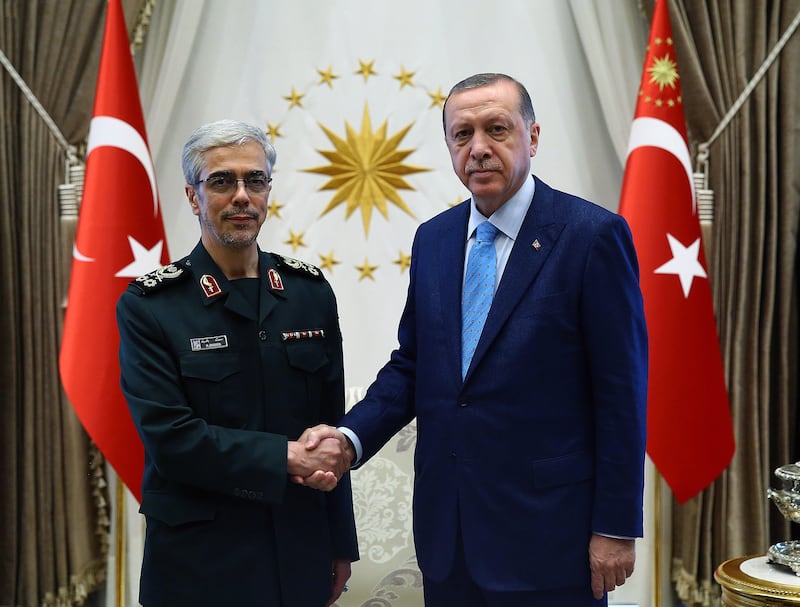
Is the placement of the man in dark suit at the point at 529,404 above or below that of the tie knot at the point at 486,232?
below

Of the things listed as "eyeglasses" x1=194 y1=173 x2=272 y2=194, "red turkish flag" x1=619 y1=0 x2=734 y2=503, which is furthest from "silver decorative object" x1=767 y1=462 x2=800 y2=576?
"eyeglasses" x1=194 y1=173 x2=272 y2=194

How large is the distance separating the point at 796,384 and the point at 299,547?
2.44 m

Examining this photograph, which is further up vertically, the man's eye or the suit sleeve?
the man's eye

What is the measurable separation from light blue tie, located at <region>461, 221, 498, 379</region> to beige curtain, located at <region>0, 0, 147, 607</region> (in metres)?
2.07

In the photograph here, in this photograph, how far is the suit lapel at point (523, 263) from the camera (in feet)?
6.61

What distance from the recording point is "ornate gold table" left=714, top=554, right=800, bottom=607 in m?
2.42

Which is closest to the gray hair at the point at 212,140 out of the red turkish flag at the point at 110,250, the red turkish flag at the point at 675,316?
the red turkish flag at the point at 110,250

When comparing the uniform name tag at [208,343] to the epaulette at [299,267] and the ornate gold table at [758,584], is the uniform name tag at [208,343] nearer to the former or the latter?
the epaulette at [299,267]

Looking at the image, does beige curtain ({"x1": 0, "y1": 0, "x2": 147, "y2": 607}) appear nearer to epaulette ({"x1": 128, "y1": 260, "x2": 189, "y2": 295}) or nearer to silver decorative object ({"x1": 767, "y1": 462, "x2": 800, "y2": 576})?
epaulette ({"x1": 128, "y1": 260, "x2": 189, "y2": 295})

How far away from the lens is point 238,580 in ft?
6.50

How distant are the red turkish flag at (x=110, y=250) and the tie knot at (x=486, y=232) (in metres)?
1.68

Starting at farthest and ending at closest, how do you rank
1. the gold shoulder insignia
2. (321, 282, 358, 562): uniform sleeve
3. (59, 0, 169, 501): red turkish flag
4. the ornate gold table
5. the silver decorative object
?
(59, 0, 169, 501): red turkish flag → the silver decorative object → the ornate gold table → (321, 282, 358, 562): uniform sleeve → the gold shoulder insignia

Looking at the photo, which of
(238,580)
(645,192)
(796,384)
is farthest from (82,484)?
(796,384)

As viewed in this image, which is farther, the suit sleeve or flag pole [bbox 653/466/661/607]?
flag pole [bbox 653/466/661/607]
